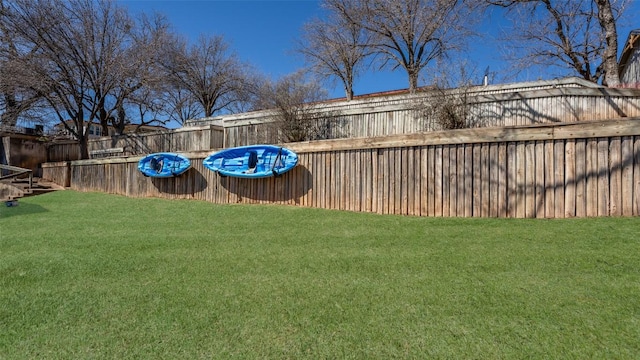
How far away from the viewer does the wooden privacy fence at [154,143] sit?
9.99 meters

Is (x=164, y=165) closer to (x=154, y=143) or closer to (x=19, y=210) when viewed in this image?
(x=154, y=143)

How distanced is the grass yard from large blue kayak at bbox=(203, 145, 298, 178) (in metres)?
2.44

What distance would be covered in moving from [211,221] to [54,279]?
9.27 ft

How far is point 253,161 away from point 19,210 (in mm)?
5858

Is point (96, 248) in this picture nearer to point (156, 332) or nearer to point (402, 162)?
point (156, 332)

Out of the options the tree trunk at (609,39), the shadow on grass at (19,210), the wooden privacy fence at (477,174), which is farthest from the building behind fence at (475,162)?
the shadow on grass at (19,210)

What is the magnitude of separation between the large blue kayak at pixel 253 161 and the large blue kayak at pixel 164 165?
0.96 m

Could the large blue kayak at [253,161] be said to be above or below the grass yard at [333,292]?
above

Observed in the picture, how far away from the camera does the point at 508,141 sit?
5.32 meters

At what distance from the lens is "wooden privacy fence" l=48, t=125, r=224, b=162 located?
32.8ft

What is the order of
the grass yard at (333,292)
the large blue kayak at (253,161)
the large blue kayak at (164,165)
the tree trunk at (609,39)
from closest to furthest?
the grass yard at (333,292) → the large blue kayak at (253,161) → the tree trunk at (609,39) → the large blue kayak at (164,165)

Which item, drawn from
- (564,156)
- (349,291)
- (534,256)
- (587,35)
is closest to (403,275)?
(349,291)

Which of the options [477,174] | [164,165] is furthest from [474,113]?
[164,165]

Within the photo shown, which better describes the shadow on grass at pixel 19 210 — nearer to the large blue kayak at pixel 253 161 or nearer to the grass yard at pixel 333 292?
the grass yard at pixel 333 292
